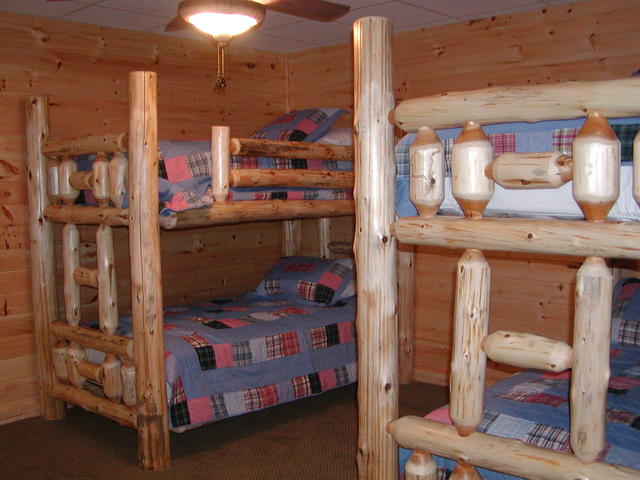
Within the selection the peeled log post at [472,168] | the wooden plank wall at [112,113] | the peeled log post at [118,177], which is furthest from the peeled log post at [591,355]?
the wooden plank wall at [112,113]

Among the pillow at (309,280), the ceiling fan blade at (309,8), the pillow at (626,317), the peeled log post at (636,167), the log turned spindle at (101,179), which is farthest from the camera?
the pillow at (309,280)

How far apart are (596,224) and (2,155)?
3109 mm

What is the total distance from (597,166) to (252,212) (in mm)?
2210

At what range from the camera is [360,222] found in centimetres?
183

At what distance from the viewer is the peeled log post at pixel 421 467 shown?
5.77 ft

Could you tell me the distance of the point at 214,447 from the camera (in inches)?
129

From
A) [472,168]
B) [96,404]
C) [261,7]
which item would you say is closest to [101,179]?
[96,404]

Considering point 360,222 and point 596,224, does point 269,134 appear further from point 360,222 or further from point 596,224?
point 596,224

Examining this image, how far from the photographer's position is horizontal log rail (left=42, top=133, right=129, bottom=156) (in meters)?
3.07

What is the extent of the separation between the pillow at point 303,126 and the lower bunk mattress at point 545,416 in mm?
2064

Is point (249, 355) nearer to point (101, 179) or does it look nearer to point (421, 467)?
point (101, 179)

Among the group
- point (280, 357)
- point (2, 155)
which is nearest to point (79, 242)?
point (2, 155)

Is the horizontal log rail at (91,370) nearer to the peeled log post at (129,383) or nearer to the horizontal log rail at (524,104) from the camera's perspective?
the peeled log post at (129,383)

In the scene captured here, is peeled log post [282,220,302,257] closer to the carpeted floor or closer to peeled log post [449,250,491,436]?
the carpeted floor
